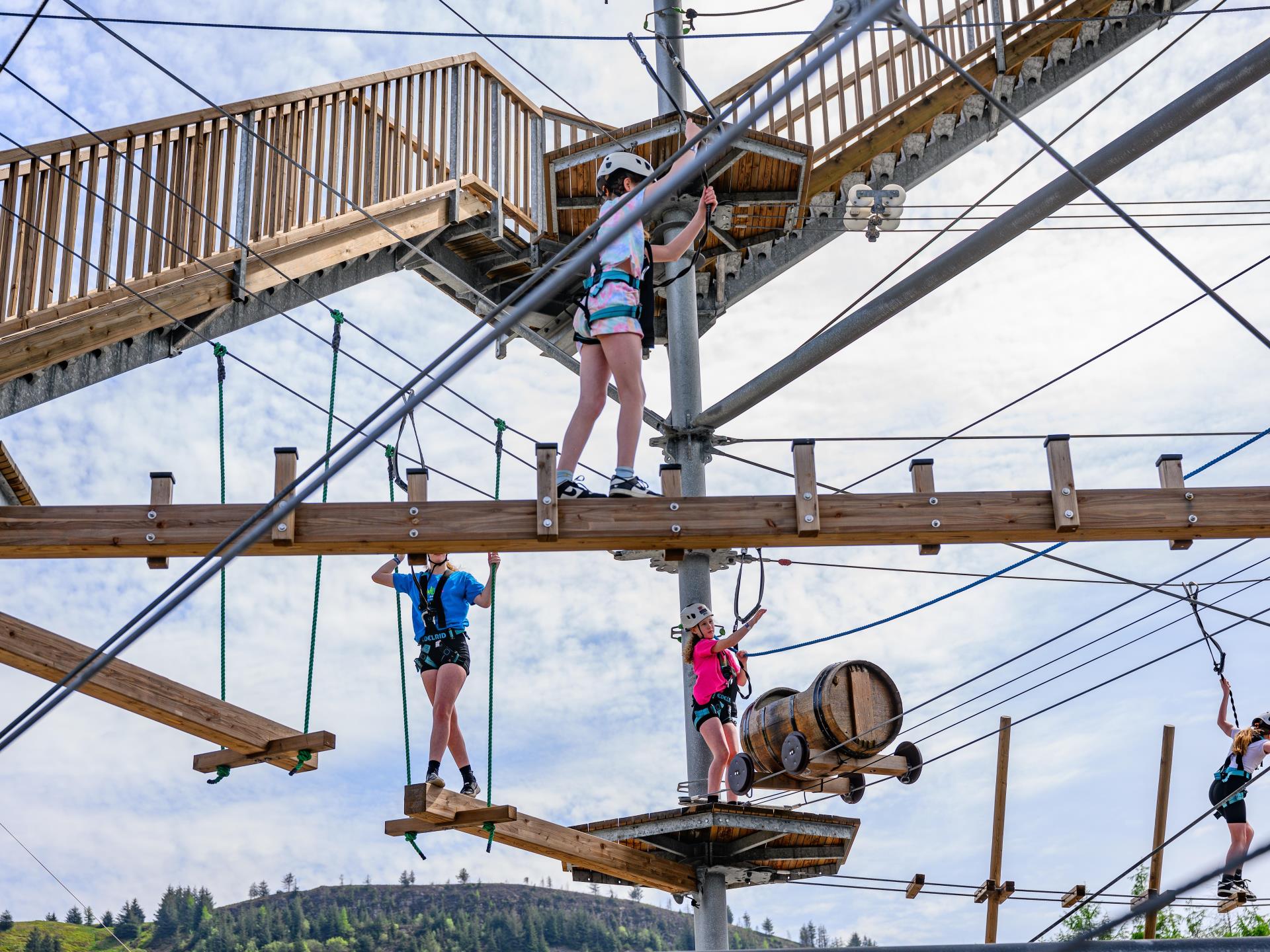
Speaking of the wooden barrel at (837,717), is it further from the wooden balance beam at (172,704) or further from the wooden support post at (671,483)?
the wooden balance beam at (172,704)

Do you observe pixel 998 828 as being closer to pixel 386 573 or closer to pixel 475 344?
pixel 386 573

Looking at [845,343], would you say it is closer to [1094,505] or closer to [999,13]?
[1094,505]

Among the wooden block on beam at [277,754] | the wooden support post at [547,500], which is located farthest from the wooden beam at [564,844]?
the wooden support post at [547,500]

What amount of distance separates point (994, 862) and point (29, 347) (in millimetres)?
8224

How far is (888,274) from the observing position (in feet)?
32.4

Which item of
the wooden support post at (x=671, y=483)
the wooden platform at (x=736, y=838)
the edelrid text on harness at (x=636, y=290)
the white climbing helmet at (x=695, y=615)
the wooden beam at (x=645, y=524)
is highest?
the edelrid text on harness at (x=636, y=290)

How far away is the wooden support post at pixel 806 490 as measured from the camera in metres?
6.80

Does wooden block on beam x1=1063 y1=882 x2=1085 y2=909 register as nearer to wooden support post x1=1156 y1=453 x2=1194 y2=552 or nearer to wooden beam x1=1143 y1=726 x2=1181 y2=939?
wooden beam x1=1143 y1=726 x2=1181 y2=939

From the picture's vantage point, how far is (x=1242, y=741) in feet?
34.9

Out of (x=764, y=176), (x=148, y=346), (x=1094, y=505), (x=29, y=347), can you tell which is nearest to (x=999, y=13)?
(x=764, y=176)

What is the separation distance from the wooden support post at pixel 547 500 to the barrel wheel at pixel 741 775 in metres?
3.33

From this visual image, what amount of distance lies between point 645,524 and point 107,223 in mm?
3982

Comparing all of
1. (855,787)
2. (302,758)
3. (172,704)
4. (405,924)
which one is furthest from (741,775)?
(405,924)

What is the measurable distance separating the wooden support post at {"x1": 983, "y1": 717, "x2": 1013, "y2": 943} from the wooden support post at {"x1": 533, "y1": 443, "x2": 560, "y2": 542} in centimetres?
613
